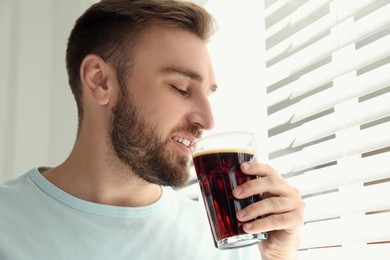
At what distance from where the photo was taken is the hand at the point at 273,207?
43.8 inches

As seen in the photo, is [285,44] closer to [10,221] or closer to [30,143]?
[10,221]

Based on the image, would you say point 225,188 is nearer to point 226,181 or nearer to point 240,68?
point 226,181

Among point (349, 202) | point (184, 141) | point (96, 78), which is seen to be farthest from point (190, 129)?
point (349, 202)

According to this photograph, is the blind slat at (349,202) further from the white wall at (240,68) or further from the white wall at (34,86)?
the white wall at (34,86)

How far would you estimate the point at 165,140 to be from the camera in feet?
4.95

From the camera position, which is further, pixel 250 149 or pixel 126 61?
pixel 126 61

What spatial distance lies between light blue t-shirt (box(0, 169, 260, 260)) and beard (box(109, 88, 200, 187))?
13 centimetres

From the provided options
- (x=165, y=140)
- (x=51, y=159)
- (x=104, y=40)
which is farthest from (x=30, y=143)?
(x=165, y=140)

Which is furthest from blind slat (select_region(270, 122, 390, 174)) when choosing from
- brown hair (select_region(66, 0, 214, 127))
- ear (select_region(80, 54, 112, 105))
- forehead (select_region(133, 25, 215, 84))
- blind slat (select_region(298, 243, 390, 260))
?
ear (select_region(80, 54, 112, 105))

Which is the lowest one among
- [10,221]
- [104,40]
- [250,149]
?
[10,221]

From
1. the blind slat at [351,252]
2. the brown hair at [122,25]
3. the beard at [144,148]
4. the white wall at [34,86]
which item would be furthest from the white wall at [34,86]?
the blind slat at [351,252]

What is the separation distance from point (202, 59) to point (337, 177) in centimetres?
54

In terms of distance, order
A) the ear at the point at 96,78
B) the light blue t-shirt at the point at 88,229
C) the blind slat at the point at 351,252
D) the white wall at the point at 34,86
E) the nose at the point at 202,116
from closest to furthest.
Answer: the blind slat at the point at 351,252 < the light blue t-shirt at the point at 88,229 < the nose at the point at 202,116 < the ear at the point at 96,78 < the white wall at the point at 34,86

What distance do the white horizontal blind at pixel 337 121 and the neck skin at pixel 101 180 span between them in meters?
0.47
